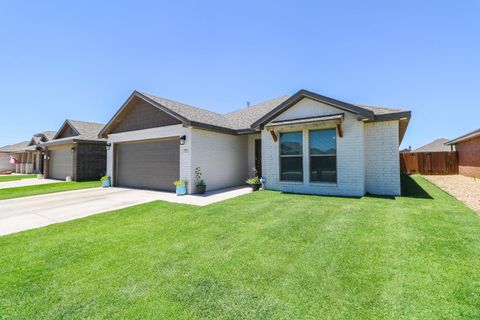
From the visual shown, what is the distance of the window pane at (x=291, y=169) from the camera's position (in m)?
10.1

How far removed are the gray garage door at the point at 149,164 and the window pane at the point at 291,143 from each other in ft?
17.9

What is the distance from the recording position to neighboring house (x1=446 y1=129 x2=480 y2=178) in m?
14.6

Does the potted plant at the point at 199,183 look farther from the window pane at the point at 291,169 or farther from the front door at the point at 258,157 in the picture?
the front door at the point at 258,157

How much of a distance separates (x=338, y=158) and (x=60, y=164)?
23.2 metres

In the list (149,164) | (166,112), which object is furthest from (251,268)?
(149,164)

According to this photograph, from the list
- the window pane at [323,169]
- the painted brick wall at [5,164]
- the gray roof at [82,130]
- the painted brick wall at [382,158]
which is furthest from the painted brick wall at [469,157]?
the painted brick wall at [5,164]

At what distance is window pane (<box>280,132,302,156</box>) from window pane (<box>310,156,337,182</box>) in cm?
82

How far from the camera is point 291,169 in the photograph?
33.8ft

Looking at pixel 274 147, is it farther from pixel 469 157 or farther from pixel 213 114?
pixel 469 157

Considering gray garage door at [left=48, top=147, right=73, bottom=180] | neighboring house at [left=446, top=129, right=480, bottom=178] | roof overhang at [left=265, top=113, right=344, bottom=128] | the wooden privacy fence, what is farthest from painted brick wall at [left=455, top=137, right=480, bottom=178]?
gray garage door at [left=48, top=147, right=73, bottom=180]

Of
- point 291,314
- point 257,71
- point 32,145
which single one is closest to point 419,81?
point 257,71

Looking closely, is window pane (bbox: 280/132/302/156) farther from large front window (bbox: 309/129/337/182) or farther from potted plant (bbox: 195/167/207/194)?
potted plant (bbox: 195/167/207/194)

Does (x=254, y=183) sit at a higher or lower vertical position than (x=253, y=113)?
lower

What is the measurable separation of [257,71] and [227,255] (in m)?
13.0
